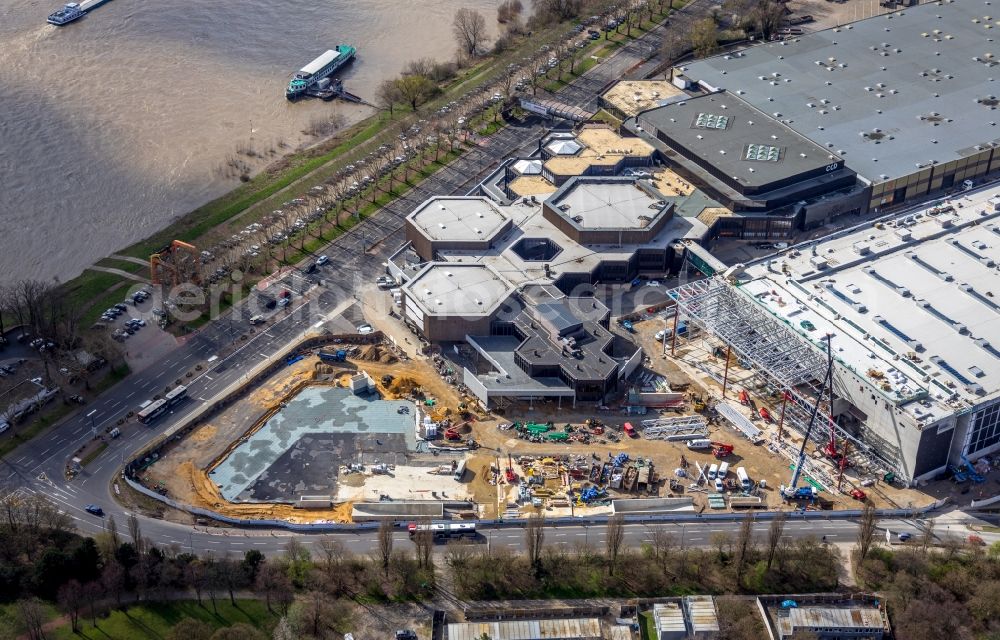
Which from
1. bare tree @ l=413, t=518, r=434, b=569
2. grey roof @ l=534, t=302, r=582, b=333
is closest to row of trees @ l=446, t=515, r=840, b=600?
bare tree @ l=413, t=518, r=434, b=569

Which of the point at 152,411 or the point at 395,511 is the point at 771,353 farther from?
the point at 152,411

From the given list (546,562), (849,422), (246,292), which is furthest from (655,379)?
(246,292)

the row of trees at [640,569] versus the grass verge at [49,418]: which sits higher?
the grass verge at [49,418]

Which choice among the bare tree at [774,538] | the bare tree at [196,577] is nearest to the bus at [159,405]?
the bare tree at [196,577]

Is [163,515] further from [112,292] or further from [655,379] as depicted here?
[655,379]

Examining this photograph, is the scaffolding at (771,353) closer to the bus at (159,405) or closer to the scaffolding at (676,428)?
the scaffolding at (676,428)

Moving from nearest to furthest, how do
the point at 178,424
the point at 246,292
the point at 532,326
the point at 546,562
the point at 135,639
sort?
the point at 135,639
the point at 546,562
the point at 178,424
the point at 532,326
the point at 246,292
